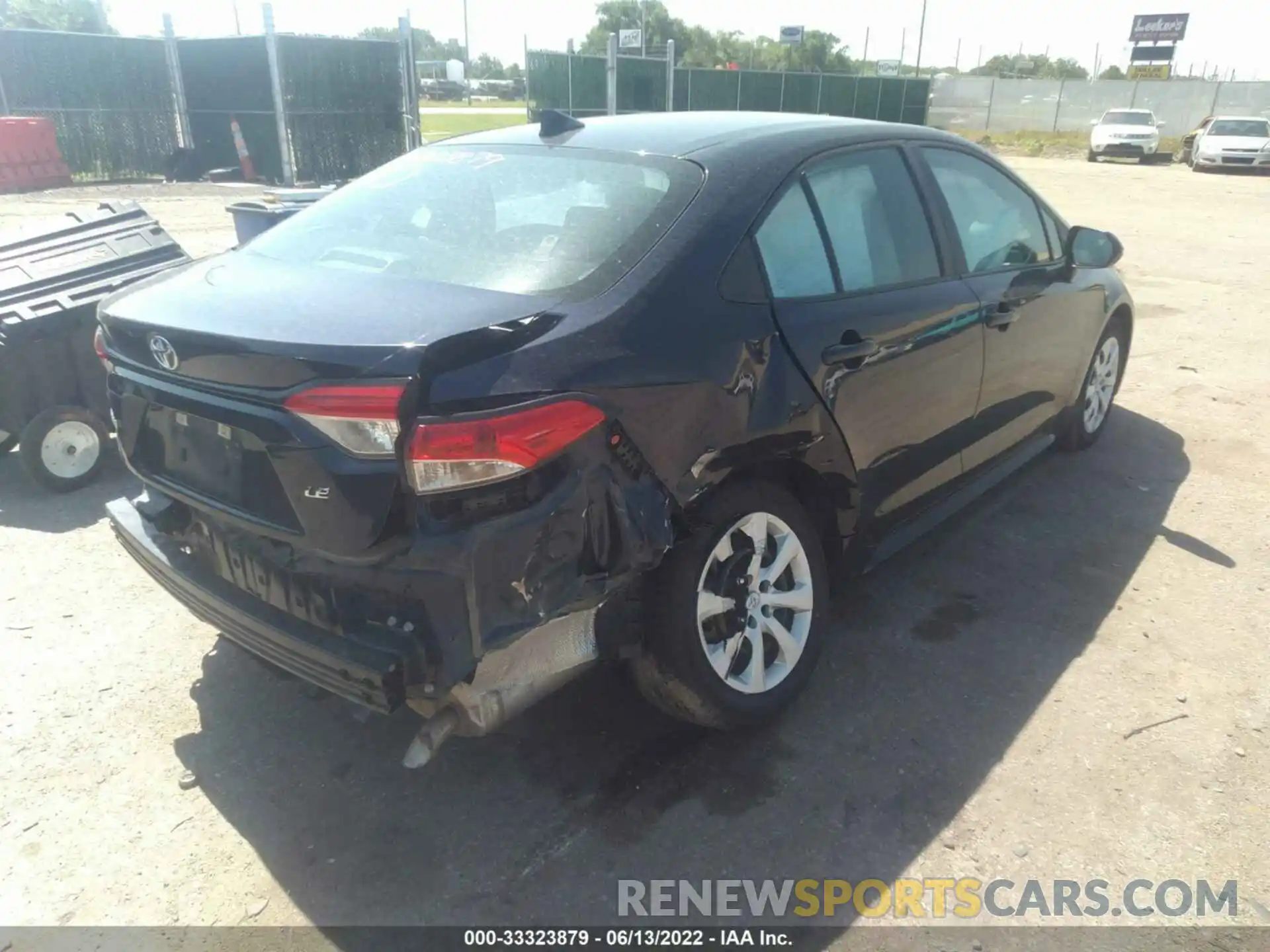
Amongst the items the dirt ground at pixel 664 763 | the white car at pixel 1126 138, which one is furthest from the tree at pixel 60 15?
the dirt ground at pixel 664 763

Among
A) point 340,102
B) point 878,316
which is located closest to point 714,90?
point 340,102

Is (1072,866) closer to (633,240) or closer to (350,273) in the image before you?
(633,240)

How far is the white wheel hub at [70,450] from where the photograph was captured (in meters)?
4.71

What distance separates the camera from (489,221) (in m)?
2.83

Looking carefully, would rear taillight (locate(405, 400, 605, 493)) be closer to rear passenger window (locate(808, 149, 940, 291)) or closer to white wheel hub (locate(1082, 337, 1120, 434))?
rear passenger window (locate(808, 149, 940, 291))

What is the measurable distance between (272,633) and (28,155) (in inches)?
694

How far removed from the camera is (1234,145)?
86.4 feet

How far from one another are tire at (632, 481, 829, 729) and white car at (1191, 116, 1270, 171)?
29.7 meters

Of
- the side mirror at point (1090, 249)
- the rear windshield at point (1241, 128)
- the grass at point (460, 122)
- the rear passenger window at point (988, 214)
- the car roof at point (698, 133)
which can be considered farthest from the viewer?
the grass at point (460, 122)

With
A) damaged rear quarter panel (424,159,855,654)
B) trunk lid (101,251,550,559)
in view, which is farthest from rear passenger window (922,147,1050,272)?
trunk lid (101,251,550,559)

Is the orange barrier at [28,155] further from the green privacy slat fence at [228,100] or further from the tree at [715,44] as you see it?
the tree at [715,44]

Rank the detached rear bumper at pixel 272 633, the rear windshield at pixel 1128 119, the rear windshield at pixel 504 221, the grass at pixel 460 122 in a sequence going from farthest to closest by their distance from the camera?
the rear windshield at pixel 1128 119
the grass at pixel 460 122
the rear windshield at pixel 504 221
the detached rear bumper at pixel 272 633

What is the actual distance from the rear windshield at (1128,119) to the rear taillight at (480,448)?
34191 mm

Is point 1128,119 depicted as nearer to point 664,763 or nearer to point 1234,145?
point 1234,145
